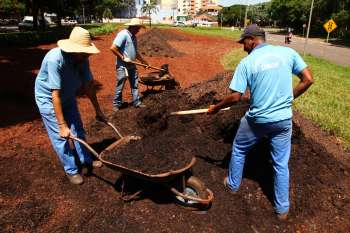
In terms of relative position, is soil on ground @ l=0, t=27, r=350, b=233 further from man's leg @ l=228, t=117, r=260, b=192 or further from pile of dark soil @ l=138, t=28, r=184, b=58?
pile of dark soil @ l=138, t=28, r=184, b=58

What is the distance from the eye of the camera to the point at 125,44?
251 inches

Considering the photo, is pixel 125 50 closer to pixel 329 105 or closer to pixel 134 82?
pixel 134 82

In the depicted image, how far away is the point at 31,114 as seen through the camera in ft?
22.1

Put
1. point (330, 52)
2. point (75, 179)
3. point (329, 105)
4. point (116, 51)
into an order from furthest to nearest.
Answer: point (330, 52) → point (329, 105) → point (116, 51) → point (75, 179)

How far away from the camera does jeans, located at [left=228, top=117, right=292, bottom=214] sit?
339 cm

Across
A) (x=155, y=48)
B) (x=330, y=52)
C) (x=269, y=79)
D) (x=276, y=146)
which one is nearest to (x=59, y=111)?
(x=269, y=79)

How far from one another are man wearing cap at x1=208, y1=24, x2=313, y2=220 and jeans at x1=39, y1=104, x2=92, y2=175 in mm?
1992

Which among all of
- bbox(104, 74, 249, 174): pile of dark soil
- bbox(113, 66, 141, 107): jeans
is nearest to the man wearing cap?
bbox(104, 74, 249, 174): pile of dark soil

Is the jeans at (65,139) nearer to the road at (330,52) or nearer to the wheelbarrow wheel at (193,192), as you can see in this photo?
the wheelbarrow wheel at (193,192)

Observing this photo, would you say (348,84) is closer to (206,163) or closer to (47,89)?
(206,163)

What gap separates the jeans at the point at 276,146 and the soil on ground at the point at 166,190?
0.35 metres

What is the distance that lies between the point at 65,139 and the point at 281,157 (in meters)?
2.66

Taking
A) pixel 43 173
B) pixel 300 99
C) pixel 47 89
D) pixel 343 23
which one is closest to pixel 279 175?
pixel 47 89

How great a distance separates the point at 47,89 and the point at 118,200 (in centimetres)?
164
